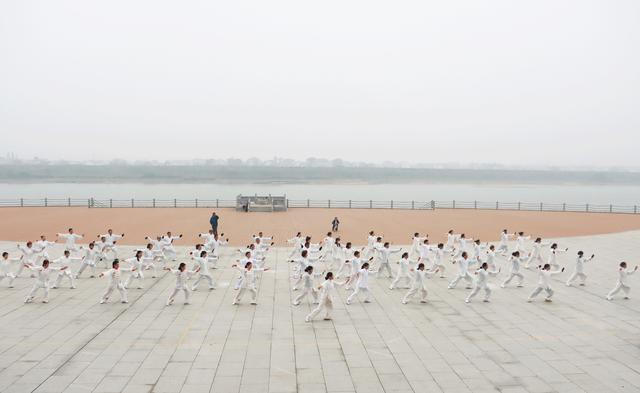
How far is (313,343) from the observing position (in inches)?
461

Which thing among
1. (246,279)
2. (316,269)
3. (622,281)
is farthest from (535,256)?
(246,279)

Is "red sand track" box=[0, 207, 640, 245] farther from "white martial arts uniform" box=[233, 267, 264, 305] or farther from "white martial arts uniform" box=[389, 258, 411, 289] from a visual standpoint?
"white martial arts uniform" box=[233, 267, 264, 305]

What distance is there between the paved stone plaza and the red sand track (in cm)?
1228

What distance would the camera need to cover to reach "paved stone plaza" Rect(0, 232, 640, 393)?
9.59m

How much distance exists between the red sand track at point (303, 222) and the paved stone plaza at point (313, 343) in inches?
483

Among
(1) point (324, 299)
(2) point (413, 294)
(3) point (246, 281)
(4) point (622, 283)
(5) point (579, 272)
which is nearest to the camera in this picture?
(1) point (324, 299)

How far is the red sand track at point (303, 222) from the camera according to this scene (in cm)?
3025

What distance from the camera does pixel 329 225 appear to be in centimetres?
→ 3444

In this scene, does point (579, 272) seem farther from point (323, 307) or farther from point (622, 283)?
point (323, 307)

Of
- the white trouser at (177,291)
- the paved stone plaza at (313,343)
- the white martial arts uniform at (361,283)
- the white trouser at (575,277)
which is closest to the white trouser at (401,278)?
the paved stone plaza at (313,343)

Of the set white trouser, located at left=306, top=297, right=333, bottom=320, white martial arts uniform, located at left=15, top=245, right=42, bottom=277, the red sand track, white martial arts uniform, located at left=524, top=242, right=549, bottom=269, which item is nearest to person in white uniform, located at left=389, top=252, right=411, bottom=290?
white trouser, located at left=306, top=297, right=333, bottom=320

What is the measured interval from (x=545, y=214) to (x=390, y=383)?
4139 cm

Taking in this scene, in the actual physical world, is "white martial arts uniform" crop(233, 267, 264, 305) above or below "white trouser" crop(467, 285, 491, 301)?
above

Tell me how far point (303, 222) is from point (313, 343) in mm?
23790
